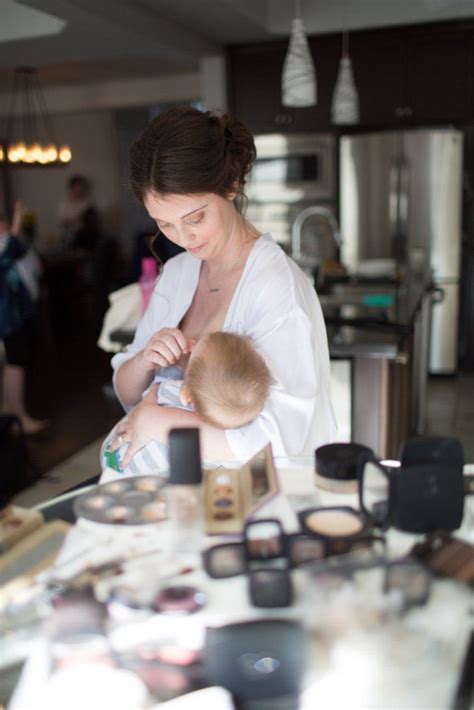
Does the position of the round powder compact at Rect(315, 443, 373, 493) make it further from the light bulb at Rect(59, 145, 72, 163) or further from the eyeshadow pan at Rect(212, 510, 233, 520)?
the light bulb at Rect(59, 145, 72, 163)

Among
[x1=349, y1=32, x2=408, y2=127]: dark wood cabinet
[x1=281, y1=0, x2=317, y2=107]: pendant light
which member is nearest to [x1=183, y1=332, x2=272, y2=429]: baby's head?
[x1=281, y1=0, x2=317, y2=107]: pendant light

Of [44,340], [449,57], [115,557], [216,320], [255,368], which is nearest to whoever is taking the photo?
[115,557]

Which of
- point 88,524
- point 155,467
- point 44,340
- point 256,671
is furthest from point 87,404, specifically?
point 256,671

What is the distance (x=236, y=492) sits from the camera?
1.08 metres

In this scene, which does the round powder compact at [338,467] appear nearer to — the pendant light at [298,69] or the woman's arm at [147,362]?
the woman's arm at [147,362]

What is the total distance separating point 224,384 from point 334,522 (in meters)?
0.43

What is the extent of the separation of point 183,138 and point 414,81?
4.24 m

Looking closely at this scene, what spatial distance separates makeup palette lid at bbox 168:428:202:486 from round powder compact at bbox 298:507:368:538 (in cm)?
17

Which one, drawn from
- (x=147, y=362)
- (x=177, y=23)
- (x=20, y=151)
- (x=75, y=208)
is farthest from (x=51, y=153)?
(x=147, y=362)

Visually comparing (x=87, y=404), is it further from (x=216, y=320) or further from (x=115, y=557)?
(x=115, y=557)

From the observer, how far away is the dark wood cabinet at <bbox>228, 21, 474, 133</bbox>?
495 cm

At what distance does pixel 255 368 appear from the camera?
4.47 ft

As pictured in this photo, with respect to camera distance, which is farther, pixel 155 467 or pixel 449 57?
pixel 449 57

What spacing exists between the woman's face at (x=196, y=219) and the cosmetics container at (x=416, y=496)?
68cm
